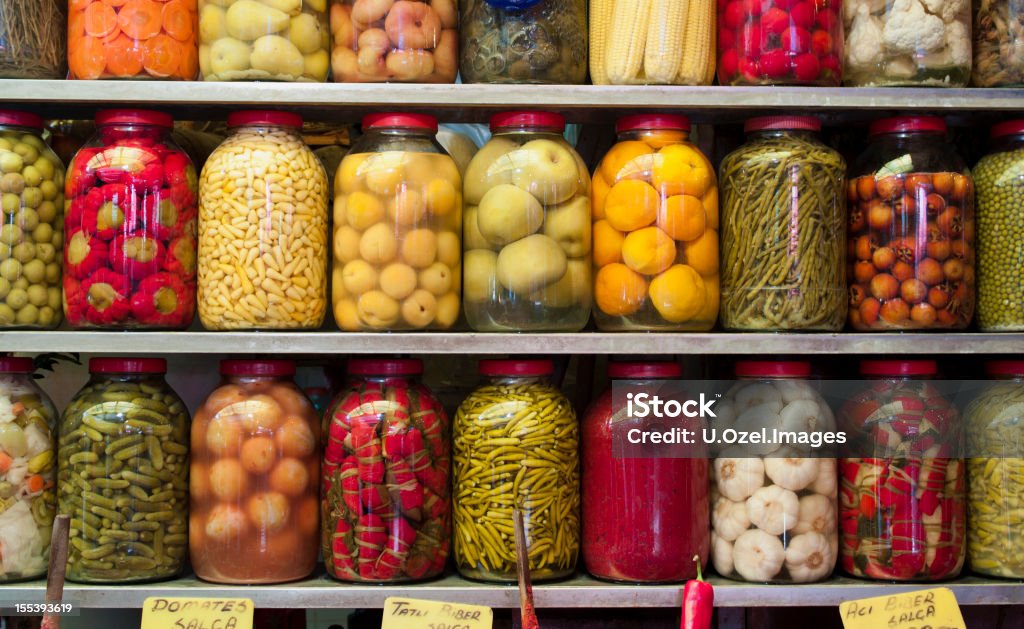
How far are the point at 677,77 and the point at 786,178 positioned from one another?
221 mm

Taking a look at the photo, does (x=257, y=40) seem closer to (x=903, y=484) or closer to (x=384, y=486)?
(x=384, y=486)

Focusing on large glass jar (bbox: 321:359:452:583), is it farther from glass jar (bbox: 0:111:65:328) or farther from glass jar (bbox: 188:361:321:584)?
glass jar (bbox: 0:111:65:328)

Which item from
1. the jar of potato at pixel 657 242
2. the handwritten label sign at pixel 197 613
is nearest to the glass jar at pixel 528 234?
the jar of potato at pixel 657 242

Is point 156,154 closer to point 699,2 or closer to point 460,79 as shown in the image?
point 460,79

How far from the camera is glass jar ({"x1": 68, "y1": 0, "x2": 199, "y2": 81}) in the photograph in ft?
4.64

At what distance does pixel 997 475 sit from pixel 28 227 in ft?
4.80

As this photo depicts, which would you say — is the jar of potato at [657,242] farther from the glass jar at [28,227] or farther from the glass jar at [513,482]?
the glass jar at [28,227]

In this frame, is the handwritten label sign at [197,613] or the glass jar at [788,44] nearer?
the handwritten label sign at [197,613]

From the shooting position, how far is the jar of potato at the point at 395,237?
4.64ft

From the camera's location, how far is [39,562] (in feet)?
4.68

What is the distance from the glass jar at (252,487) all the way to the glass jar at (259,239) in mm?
107

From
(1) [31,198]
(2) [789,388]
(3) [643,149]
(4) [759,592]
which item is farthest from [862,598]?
(1) [31,198]

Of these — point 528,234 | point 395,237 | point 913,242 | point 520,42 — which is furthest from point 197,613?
point 913,242

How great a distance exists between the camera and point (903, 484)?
4.72ft
